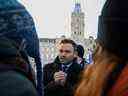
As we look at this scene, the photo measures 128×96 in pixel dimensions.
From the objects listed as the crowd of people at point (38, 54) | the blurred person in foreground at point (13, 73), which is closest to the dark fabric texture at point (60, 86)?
the crowd of people at point (38, 54)

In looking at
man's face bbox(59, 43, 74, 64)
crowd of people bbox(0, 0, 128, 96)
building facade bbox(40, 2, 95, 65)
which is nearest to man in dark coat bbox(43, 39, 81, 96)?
man's face bbox(59, 43, 74, 64)

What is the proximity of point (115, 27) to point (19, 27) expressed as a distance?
31cm

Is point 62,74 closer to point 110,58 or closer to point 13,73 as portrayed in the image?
point 110,58

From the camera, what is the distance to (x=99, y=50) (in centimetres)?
157

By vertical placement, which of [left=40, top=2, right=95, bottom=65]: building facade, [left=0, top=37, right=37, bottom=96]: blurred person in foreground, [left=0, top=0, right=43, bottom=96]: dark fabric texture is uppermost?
[left=0, top=0, right=43, bottom=96]: dark fabric texture

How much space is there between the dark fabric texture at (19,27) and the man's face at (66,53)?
3.06 m

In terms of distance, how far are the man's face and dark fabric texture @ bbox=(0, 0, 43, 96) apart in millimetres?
3059

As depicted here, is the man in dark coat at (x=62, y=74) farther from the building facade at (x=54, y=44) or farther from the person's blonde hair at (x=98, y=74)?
the person's blonde hair at (x=98, y=74)

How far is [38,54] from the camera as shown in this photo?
160cm

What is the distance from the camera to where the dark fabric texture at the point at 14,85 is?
4.13 ft

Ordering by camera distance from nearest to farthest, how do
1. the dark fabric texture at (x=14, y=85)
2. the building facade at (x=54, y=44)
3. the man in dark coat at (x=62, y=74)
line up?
the dark fabric texture at (x=14, y=85)
the man in dark coat at (x=62, y=74)
the building facade at (x=54, y=44)

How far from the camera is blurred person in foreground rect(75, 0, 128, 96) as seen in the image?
4.78 ft

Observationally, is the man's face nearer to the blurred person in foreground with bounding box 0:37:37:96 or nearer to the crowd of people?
the crowd of people

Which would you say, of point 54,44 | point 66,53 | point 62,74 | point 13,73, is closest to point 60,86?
point 62,74
